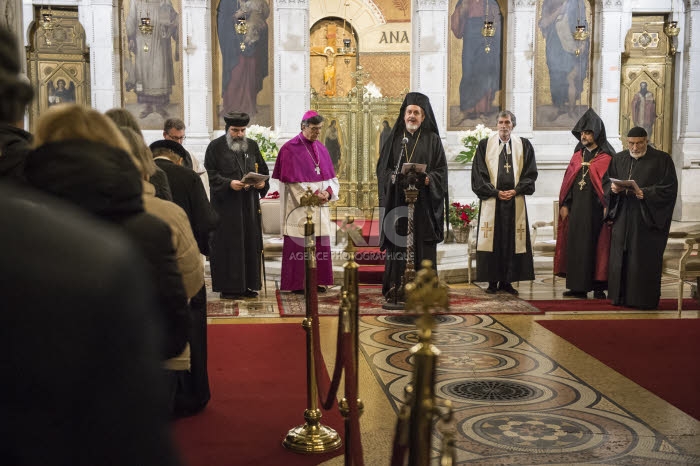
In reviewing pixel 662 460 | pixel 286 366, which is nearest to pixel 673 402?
pixel 662 460

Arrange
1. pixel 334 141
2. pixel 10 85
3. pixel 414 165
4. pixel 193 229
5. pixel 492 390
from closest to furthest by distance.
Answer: pixel 10 85
pixel 193 229
pixel 492 390
pixel 414 165
pixel 334 141

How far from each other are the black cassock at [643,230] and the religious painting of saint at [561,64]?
6.06 meters

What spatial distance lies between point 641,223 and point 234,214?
4.29 meters

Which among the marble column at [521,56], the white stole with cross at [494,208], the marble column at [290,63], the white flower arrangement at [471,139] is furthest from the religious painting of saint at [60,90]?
the white stole with cross at [494,208]

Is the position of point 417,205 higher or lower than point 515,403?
higher

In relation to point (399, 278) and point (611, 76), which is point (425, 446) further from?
point (611, 76)

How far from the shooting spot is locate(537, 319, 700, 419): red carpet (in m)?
5.36

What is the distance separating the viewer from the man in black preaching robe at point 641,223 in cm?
798

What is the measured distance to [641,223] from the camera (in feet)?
26.4

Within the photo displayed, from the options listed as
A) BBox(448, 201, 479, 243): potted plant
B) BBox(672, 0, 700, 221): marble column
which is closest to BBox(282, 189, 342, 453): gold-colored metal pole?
BBox(448, 201, 479, 243): potted plant

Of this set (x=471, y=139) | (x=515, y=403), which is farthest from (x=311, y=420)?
(x=471, y=139)

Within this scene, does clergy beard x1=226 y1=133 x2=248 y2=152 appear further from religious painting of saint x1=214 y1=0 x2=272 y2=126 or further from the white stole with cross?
religious painting of saint x1=214 y1=0 x2=272 y2=126

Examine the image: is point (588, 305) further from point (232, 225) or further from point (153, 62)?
point (153, 62)

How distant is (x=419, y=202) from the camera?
8125 mm
